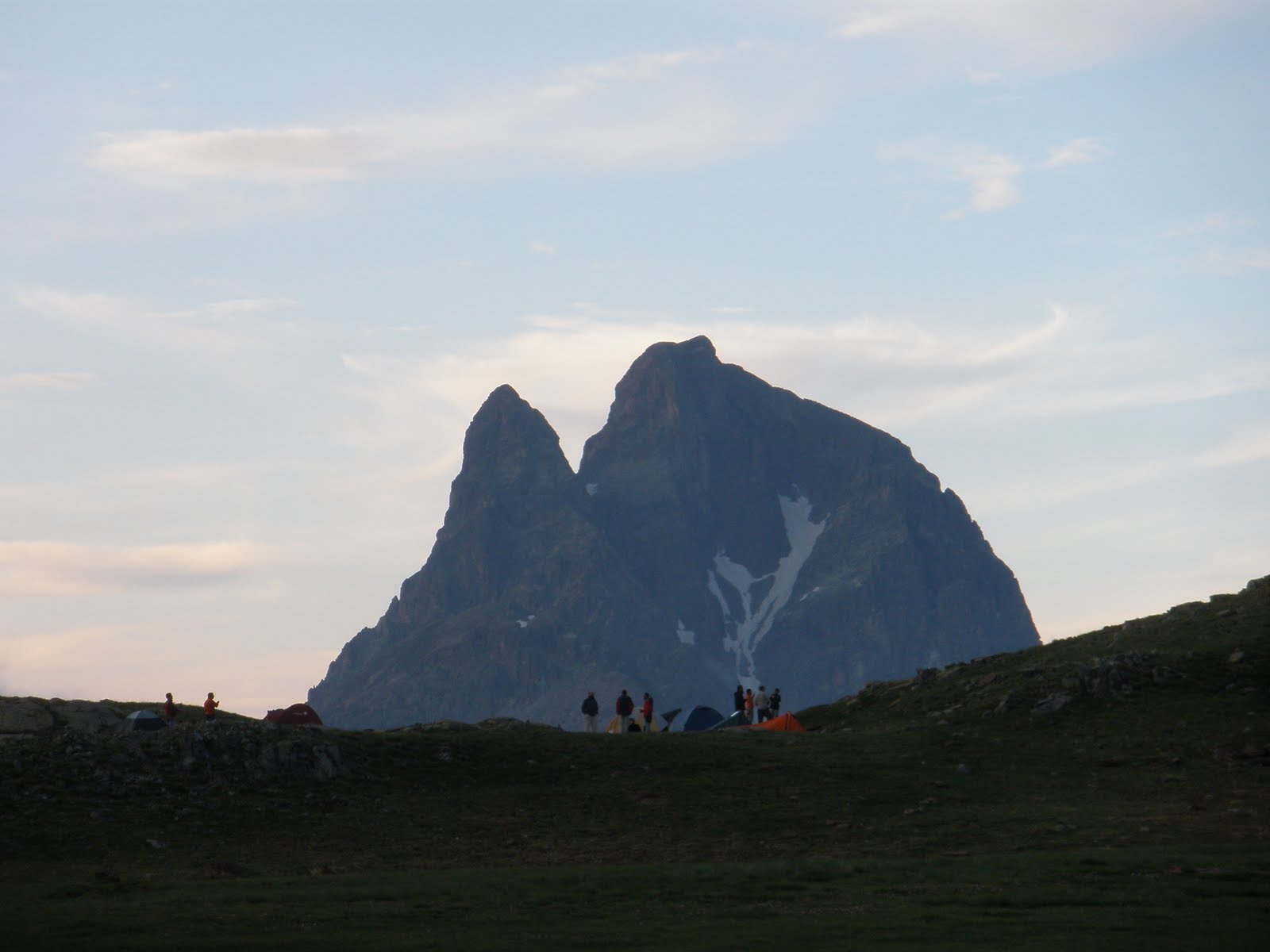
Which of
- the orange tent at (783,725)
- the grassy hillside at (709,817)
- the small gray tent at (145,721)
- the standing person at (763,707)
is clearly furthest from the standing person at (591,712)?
the small gray tent at (145,721)

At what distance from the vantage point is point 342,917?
31.9 m

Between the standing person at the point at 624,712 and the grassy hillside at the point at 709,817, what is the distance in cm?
921

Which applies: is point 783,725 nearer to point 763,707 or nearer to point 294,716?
point 763,707

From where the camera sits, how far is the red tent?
71.4 m

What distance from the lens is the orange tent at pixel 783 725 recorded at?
66119mm

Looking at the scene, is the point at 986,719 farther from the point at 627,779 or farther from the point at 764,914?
the point at 764,914

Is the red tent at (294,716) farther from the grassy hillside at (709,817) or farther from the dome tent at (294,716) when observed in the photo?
the grassy hillside at (709,817)

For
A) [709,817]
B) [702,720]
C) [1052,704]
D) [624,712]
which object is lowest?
[709,817]

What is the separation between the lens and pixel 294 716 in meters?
72.1

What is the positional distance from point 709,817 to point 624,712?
73.0 ft

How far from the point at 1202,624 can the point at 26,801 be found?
50.5 meters

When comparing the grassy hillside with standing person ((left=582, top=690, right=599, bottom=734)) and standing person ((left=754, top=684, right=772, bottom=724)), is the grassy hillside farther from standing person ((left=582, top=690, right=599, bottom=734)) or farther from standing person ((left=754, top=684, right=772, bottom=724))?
standing person ((left=582, top=690, right=599, bottom=734))

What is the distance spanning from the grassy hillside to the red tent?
49.4ft

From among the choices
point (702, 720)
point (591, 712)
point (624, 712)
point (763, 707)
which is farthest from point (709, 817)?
point (702, 720)
